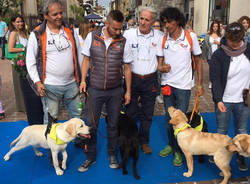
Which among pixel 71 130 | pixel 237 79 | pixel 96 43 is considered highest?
pixel 96 43

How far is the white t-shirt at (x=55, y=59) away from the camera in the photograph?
128 inches

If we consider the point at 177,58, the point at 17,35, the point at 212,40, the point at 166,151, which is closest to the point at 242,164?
the point at 166,151

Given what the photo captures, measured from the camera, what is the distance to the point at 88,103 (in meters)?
3.44

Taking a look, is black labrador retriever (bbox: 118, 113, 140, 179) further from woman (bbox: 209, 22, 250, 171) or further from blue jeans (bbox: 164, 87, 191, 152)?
woman (bbox: 209, 22, 250, 171)

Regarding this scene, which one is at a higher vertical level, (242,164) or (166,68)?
(166,68)

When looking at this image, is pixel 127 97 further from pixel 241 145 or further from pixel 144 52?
pixel 241 145

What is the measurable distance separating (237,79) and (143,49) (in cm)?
142

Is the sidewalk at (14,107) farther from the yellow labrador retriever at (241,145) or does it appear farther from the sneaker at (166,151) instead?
the yellow labrador retriever at (241,145)

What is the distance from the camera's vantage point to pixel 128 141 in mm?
3408

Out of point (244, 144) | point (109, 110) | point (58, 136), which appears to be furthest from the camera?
point (109, 110)

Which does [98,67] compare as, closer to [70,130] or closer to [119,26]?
[119,26]

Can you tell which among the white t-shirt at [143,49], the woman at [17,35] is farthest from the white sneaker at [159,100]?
the woman at [17,35]

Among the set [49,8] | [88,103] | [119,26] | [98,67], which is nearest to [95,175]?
[88,103]

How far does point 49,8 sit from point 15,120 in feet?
11.7
